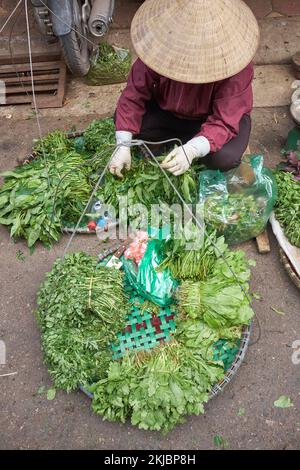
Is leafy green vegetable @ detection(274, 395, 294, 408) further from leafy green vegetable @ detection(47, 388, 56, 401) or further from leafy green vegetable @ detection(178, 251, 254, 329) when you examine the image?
leafy green vegetable @ detection(47, 388, 56, 401)

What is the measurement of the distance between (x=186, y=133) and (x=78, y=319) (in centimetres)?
145

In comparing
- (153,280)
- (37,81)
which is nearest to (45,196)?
(153,280)

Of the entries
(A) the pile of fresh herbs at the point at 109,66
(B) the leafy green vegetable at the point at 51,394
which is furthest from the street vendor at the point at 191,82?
(B) the leafy green vegetable at the point at 51,394

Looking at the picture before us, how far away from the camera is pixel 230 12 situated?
2256mm

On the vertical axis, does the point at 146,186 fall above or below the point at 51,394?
above

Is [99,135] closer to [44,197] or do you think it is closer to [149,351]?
[44,197]

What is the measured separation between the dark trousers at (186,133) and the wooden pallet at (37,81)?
1.28 metres

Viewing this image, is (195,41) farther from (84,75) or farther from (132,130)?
(84,75)

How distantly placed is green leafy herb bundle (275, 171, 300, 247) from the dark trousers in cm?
37

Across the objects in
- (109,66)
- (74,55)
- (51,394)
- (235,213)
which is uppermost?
(74,55)

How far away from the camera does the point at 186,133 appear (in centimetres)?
306

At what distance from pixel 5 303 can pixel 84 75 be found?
235 cm

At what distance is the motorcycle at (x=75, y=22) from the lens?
11.2ft
